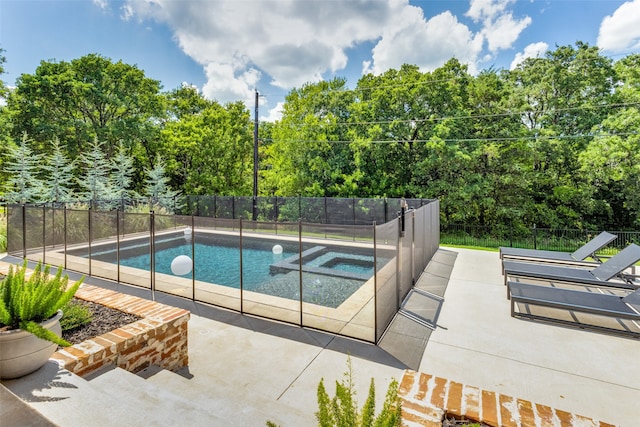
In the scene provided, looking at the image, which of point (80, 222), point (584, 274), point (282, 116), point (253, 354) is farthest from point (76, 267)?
point (282, 116)

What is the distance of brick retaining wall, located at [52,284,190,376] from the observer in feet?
8.98

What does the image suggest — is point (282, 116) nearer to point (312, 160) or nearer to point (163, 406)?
point (312, 160)

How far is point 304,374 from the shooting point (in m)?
3.45

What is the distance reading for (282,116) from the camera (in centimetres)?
2211

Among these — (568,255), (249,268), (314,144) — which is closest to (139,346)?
(249,268)

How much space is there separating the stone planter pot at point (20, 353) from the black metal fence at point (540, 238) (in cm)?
1335

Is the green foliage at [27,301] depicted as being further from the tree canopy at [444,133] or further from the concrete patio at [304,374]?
the tree canopy at [444,133]

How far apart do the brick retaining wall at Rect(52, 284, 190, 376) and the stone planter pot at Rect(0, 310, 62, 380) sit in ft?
0.69

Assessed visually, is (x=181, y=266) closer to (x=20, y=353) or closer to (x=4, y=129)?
(x=20, y=353)

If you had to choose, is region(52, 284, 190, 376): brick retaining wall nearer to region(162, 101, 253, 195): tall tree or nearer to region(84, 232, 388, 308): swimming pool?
region(84, 232, 388, 308): swimming pool

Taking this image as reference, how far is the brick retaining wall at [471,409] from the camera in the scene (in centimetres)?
196

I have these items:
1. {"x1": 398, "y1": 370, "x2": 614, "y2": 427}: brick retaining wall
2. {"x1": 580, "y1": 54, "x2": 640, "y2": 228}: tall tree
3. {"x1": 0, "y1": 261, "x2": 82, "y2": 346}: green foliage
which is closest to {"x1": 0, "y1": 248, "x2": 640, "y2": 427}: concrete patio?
{"x1": 0, "y1": 261, "x2": 82, "y2": 346}: green foliage

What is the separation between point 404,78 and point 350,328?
1740cm

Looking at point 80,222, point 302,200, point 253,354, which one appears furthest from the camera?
point 302,200
